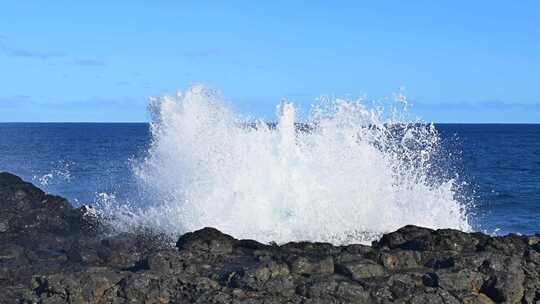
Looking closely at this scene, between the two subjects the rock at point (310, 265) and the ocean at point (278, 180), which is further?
the ocean at point (278, 180)

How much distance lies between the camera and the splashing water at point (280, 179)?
17.0 meters

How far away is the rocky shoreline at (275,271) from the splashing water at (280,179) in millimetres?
2779

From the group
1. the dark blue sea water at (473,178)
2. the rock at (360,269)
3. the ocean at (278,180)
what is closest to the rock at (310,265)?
the rock at (360,269)

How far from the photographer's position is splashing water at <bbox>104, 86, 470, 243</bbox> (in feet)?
55.9

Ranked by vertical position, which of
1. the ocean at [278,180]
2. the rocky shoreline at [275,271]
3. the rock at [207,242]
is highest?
the ocean at [278,180]

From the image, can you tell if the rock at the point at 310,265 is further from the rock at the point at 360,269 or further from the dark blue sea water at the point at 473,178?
the dark blue sea water at the point at 473,178

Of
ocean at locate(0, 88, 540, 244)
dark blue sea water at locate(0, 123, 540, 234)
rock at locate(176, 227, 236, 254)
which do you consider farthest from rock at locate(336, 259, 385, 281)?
dark blue sea water at locate(0, 123, 540, 234)

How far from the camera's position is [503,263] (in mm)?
11977

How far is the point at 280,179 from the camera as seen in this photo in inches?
699

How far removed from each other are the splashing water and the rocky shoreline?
2.78m

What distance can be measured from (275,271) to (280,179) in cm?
653

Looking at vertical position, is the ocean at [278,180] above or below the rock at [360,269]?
above

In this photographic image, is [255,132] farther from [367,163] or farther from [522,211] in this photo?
[522,211]

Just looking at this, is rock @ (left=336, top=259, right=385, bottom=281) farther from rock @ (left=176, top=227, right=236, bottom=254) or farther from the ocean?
the ocean
